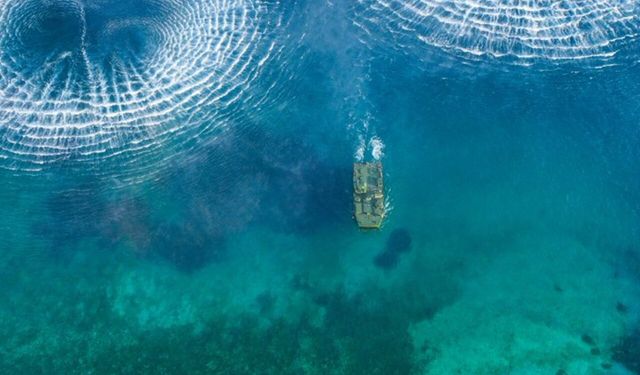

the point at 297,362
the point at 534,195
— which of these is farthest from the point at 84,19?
the point at 534,195

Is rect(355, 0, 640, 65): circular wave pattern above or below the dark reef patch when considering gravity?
above

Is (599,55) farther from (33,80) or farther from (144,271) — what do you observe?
(33,80)

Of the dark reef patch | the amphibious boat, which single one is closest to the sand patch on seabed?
the dark reef patch

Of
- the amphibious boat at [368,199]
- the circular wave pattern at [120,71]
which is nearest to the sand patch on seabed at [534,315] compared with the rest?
the amphibious boat at [368,199]

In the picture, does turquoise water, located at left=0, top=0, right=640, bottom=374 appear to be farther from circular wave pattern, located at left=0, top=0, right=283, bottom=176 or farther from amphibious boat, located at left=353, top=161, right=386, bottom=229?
amphibious boat, located at left=353, top=161, right=386, bottom=229

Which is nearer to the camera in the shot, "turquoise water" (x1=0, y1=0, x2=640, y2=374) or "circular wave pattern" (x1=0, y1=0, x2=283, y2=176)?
"turquoise water" (x1=0, y1=0, x2=640, y2=374)

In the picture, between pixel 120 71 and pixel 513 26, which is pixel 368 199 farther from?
pixel 120 71

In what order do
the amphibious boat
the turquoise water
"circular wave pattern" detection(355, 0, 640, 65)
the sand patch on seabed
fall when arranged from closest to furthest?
the sand patch on seabed
the turquoise water
the amphibious boat
"circular wave pattern" detection(355, 0, 640, 65)
